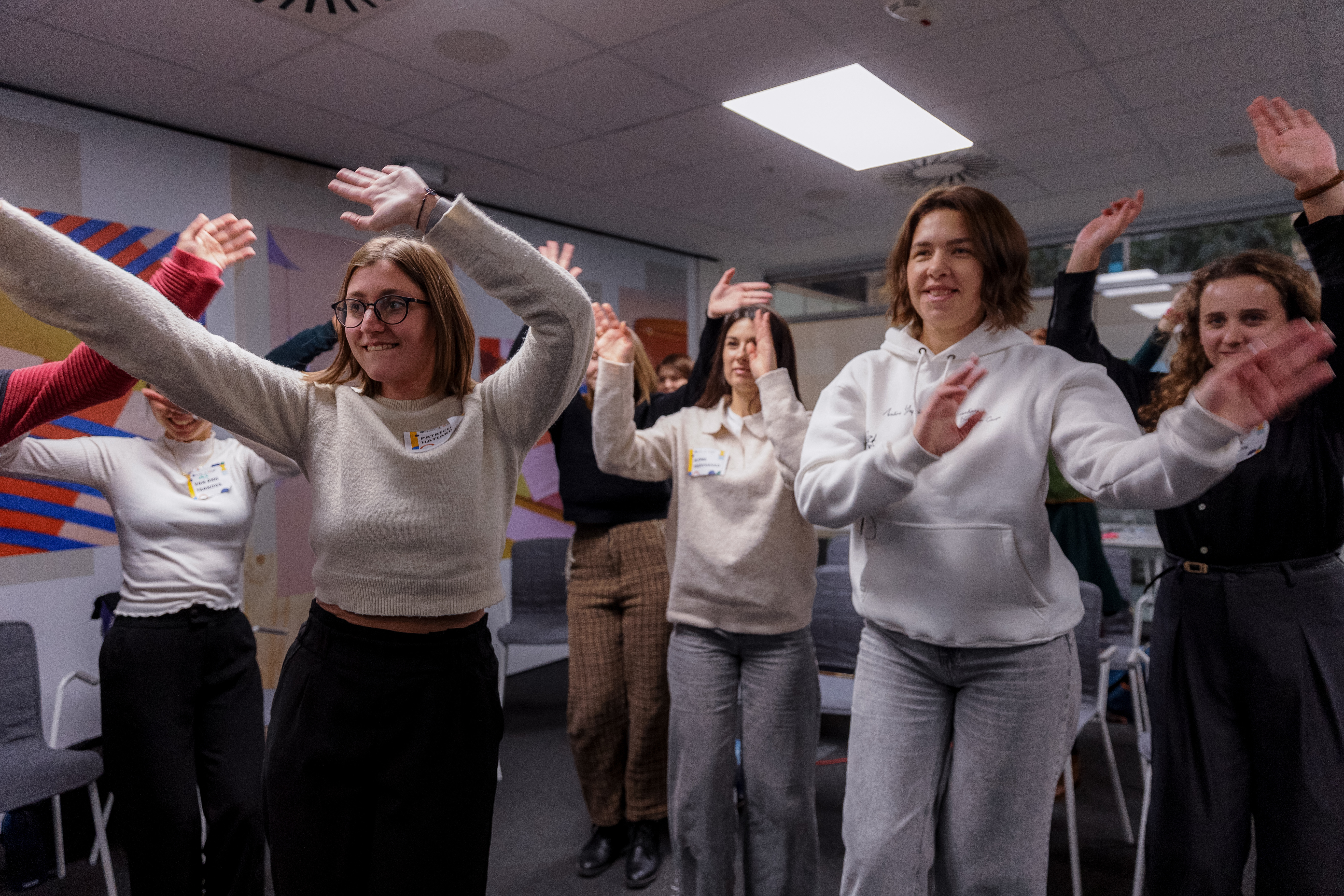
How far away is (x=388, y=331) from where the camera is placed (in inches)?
52.9

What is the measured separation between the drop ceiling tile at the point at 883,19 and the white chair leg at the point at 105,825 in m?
3.64

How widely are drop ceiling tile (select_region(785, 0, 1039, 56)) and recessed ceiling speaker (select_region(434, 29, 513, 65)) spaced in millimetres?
1065

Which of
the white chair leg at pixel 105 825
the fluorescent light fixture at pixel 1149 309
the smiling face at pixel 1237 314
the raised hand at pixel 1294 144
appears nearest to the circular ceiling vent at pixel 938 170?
the fluorescent light fixture at pixel 1149 309

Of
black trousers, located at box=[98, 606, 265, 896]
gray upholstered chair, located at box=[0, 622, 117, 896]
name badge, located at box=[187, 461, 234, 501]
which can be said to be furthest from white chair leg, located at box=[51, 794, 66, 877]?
name badge, located at box=[187, 461, 234, 501]

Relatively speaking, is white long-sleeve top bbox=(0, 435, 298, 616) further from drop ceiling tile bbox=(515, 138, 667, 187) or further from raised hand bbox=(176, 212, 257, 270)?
drop ceiling tile bbox=(515, 138, 667, 187)

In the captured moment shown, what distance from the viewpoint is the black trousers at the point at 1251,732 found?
1668 millimetres

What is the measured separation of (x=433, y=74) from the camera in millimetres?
3211

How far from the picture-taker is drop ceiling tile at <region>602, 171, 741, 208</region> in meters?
4.65

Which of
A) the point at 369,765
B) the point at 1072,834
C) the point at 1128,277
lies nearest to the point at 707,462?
the point at 369,765

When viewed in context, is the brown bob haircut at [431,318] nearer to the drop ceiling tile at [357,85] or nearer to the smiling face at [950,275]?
the smiling face at [950,275]

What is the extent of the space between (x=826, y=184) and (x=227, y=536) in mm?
3740

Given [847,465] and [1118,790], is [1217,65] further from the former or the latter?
[847,465]

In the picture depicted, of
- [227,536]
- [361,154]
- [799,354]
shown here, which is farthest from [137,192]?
[799,354]

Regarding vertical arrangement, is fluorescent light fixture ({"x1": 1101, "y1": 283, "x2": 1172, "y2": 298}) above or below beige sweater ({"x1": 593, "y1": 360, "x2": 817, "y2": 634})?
above
